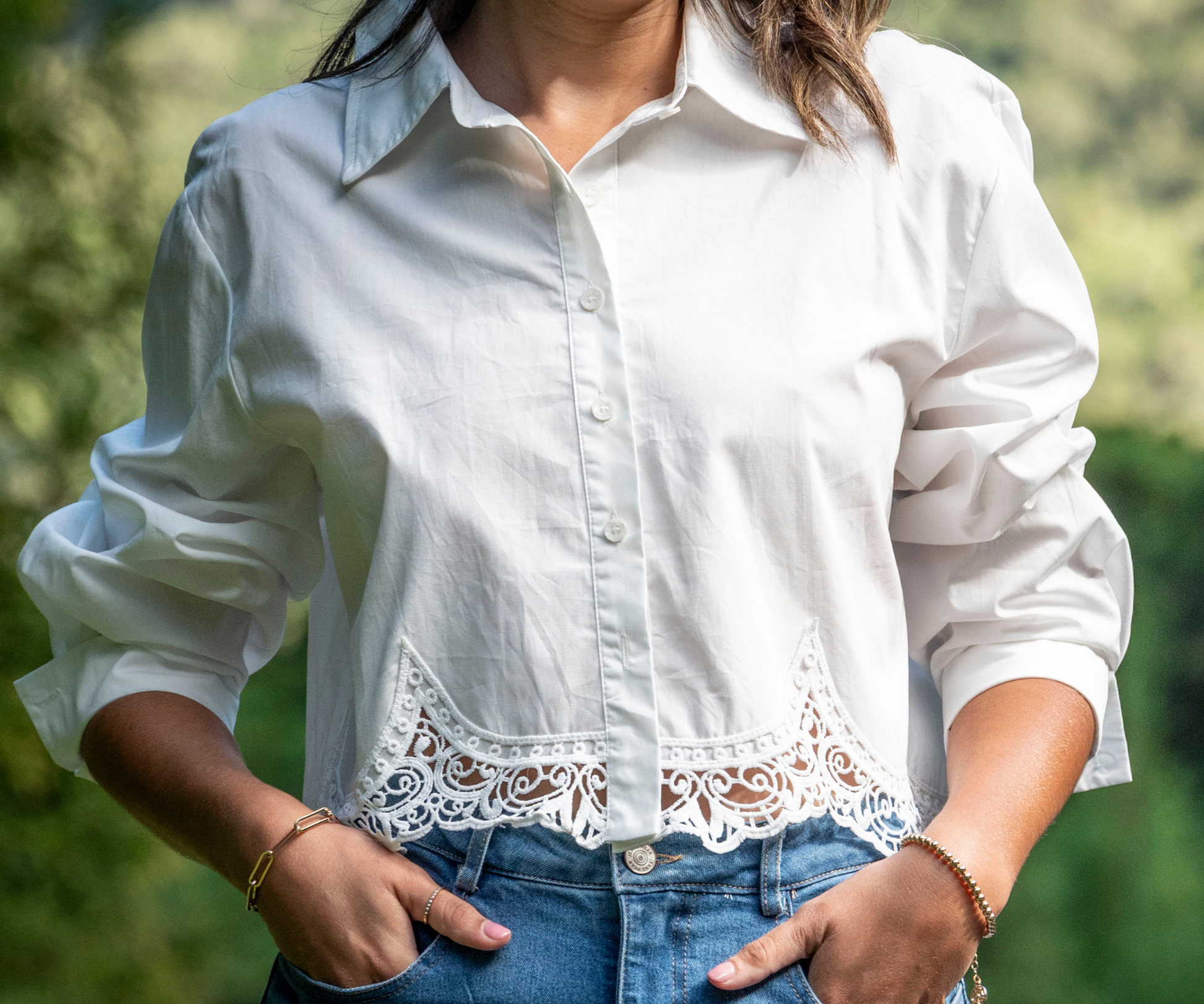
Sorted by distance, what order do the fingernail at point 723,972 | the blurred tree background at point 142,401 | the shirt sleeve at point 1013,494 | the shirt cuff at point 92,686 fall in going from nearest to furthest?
the fingernail at point 723,972
the shirt sleeve at point 1013,494
the shirt cuff at point 92,686
the blurred tree background at point 142,401

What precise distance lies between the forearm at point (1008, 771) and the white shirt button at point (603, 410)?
0.39 meters

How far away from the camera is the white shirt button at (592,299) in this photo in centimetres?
89

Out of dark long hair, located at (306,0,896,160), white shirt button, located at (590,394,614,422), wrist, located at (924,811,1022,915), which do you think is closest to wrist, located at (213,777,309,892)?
white shirt button, located at (590,394,614,422)

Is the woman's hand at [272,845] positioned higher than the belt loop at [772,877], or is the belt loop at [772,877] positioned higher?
the belt loop at [772,877]

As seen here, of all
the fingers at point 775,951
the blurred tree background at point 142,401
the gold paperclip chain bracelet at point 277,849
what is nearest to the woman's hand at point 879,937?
the fingers at point 775,951

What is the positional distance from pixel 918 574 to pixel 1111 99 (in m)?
2.69

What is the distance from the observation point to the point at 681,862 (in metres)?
0.85

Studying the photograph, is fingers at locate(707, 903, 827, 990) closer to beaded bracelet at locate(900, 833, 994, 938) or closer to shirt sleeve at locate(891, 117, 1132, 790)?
beaded bracelet at locate(900, 833, 994, 938)

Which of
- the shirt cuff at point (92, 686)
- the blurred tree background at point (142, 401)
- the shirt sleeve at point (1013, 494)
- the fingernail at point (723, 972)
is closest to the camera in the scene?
the fingernail at point (723, 972)

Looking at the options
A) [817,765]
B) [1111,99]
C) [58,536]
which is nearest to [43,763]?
[58,536]

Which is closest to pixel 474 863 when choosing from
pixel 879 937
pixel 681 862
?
pixel 681 862

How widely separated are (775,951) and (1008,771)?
0.24m

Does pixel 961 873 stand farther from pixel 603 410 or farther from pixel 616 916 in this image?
pixel 603 410

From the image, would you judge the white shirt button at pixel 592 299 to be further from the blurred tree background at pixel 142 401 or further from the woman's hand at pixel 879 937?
the blurred tree background at pixel 142 401
